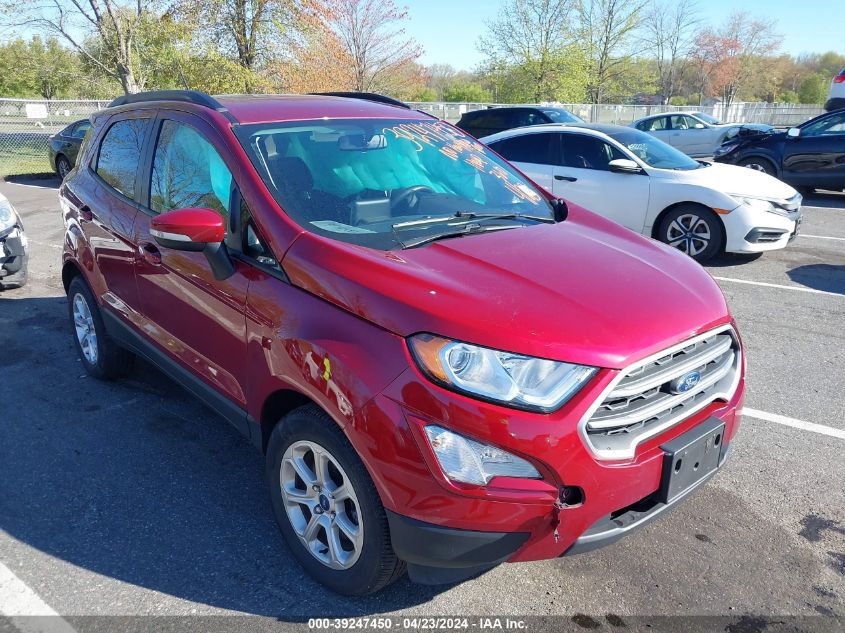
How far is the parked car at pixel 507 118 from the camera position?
13383 millimetres

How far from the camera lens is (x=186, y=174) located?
337cm

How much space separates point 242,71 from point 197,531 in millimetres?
20698

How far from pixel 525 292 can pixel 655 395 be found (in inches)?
22.8

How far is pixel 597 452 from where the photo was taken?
7.04 ft

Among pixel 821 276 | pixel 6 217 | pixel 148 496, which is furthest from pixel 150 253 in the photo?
pixel 821 276

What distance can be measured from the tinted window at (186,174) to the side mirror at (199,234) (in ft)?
0.60

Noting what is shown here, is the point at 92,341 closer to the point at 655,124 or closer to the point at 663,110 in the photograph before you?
the point at 655,124

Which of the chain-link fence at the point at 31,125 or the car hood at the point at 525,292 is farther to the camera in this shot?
the chain-link fence at the point at 31,125

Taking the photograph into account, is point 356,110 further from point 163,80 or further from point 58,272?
point 163,80

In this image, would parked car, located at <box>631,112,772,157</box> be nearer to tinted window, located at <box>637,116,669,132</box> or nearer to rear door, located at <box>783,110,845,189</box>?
tinted window, located at <box>637,116,669,132</box>

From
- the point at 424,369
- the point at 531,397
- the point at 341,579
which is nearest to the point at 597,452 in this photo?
the point at 531,397

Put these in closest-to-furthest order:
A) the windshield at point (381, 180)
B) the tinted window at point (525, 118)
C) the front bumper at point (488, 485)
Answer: the front bumper at point (488, 485), the windshield at point (381, 180), the tinted window at point (525, 118)

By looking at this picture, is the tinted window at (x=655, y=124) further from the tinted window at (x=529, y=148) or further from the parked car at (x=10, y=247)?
the parked car at (x=10, y=247)

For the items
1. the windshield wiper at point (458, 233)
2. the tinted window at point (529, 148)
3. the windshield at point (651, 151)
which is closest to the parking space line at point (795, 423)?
the windshield wiper at point (458, 233)
